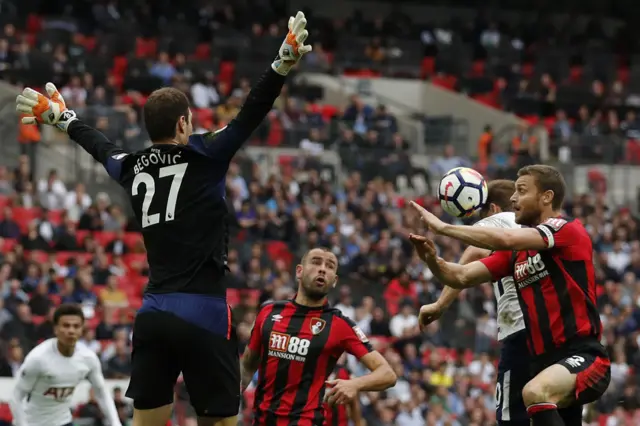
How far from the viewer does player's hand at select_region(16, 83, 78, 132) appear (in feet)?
25.5

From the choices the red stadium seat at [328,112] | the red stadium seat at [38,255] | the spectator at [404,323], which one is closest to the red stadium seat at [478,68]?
the red stadium seat at [328,112]

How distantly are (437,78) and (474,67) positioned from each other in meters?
1.36

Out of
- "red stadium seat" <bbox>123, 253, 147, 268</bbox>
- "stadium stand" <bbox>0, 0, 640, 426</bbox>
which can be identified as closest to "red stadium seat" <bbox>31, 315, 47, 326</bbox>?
"stadium stand" <bbox>0, 0, 640, 426</bbox>

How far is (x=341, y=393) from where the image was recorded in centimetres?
837

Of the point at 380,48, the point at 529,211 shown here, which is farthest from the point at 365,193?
the point at 529,211

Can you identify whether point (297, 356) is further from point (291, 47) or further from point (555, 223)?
point (291, 47)

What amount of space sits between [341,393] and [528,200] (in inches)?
66.2

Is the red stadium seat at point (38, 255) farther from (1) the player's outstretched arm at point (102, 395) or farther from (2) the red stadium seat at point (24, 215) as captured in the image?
(1) the player's outstretched arm at point (102, 395)

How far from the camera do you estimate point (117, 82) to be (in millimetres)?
25062

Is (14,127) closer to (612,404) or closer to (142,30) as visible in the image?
(142,30)

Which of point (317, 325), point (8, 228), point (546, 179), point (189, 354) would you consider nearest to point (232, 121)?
point (189, 354)

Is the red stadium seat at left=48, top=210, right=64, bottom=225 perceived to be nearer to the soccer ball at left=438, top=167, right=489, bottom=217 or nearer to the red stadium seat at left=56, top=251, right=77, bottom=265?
the red stadium seat at left=56, top=251, right=77, bottom=265

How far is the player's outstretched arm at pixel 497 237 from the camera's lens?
25.6 feet

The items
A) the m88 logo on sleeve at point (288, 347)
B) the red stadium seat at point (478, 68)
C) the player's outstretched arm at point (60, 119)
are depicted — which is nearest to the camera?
the player's outstretched arm at point (60, 119)
